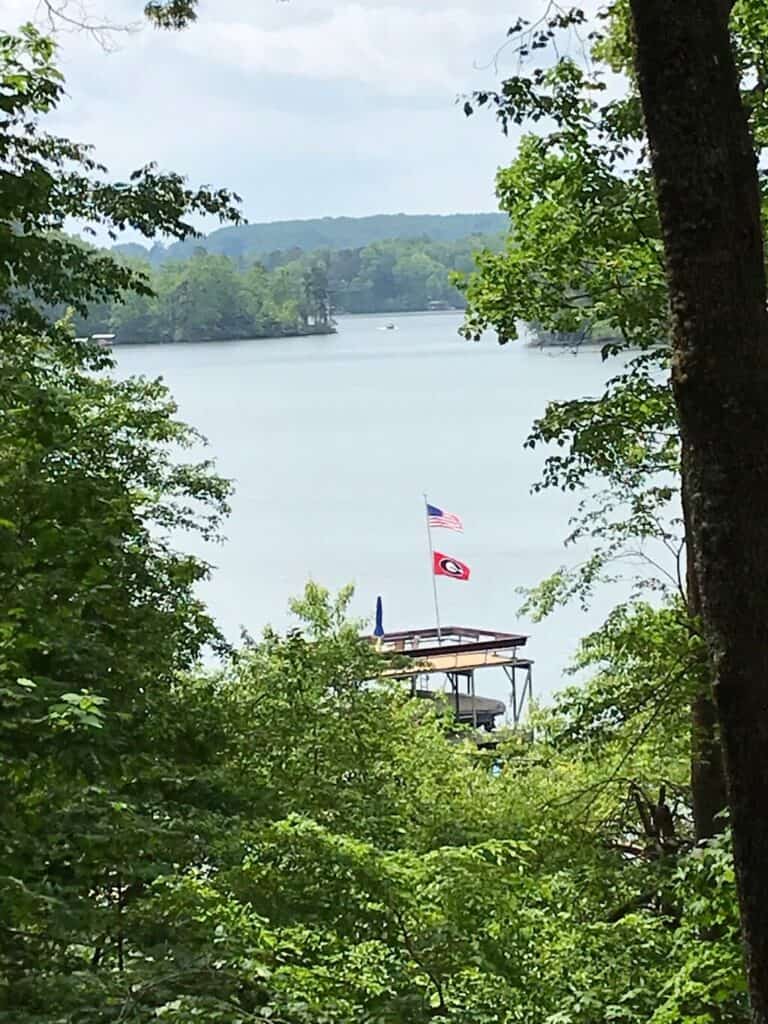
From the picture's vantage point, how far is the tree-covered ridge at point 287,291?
2459 centimetres

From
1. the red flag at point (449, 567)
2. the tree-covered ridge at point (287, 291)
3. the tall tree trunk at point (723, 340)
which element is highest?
the tree-covered ridge at point (287, 291)

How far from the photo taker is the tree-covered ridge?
24.6 m

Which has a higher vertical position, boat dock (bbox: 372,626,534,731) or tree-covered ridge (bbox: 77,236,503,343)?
tree-covered ridge (bbox: 77,236,503,343)

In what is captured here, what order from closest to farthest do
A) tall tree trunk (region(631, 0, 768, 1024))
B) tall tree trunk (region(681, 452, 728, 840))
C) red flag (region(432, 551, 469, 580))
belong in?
tall tree trunk (region(631, 0, 768, 1024)) → tall tree trunk (region(681, 452, 728, 840)) → red flag (region(432, 551, 469, 580))

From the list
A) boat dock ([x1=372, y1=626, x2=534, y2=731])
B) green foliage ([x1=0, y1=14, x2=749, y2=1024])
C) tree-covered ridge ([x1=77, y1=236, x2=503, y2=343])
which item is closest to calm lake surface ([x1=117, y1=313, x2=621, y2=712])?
boat dock ([x1=372, y1=626, x2=534, y2=731])

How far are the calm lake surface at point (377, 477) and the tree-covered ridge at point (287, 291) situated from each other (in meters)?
0.94

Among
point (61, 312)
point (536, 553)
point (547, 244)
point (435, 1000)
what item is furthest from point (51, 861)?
point (536, 553)

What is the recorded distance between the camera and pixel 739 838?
7.12 ft

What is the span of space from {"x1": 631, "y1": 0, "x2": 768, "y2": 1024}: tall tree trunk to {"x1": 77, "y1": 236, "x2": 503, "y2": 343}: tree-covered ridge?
18917 millimetres

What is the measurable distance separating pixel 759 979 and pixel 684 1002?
1173 mm

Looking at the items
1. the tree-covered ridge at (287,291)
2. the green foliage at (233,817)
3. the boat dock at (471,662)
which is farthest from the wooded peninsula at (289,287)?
the green foliage at (233,817)

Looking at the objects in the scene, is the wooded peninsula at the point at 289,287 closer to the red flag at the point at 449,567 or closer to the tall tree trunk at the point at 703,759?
the red flag at the point at 449,567

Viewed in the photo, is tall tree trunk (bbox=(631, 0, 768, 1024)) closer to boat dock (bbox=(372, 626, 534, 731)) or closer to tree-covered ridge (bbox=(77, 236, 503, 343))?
boat dock (bbox=(372, 626, 534, 731))

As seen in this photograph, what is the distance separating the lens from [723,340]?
2092 mm
